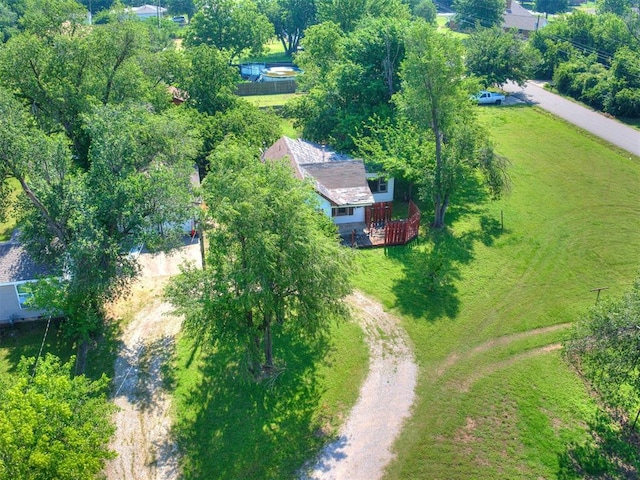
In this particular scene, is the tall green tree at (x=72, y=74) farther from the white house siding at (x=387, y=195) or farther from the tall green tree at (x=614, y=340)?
the tall green tree at (x=614, y=340)

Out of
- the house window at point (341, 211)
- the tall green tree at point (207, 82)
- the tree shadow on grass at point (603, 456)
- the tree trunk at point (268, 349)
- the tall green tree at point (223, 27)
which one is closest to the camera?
the tree shadow on grass at point (603, 456)

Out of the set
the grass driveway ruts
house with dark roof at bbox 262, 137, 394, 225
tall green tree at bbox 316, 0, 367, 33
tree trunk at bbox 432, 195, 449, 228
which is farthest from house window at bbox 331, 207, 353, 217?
tall green tree at bbox 316, 0, 367, 33

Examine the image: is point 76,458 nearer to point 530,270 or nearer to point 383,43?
point 530,270

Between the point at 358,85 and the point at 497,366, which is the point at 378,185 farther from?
the point at 497,366

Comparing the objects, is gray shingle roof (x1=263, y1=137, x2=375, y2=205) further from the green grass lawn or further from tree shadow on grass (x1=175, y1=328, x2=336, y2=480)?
tree shadow on grass (x1=175, y1=328, x2=336, y2=480)

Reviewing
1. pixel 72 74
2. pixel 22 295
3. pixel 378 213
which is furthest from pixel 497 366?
pixel 72 74

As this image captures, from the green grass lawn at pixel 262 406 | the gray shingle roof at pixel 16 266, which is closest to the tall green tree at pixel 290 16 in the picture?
the gray shingle roof at pixel 16 266

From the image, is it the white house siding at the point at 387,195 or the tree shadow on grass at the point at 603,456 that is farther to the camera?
the white house siding at the point at 387,195

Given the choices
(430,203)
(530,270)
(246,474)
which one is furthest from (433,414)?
(430,203)
